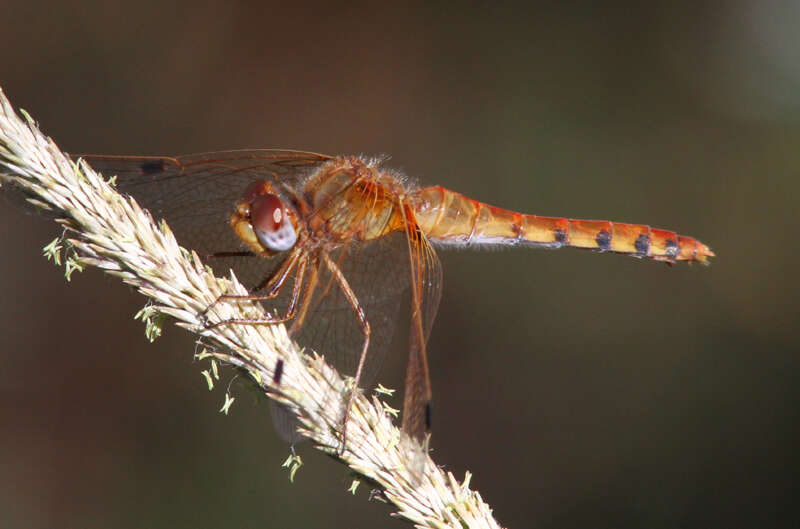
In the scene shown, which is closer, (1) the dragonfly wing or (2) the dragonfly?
(1) the dragonfly wing

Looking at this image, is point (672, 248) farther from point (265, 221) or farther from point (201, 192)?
point (201, 192)

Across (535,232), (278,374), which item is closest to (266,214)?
(278,374)

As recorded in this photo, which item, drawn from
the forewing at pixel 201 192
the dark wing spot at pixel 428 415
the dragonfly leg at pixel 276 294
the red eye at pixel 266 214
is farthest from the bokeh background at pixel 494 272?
the dark wing spot at pixel 428 415

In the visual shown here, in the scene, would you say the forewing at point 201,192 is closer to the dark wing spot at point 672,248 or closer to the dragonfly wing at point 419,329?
the dragonfly wing at point 419,329

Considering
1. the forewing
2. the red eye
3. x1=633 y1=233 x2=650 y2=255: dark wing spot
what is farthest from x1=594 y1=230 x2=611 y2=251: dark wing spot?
the red eye

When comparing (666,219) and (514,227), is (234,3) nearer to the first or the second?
(514,227)

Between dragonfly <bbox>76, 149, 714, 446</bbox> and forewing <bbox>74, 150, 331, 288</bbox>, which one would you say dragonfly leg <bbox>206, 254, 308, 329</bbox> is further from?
forewing <bbox>74, 150, 331, 288</bbox>

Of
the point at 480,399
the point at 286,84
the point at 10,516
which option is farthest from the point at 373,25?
the point at 10,516
